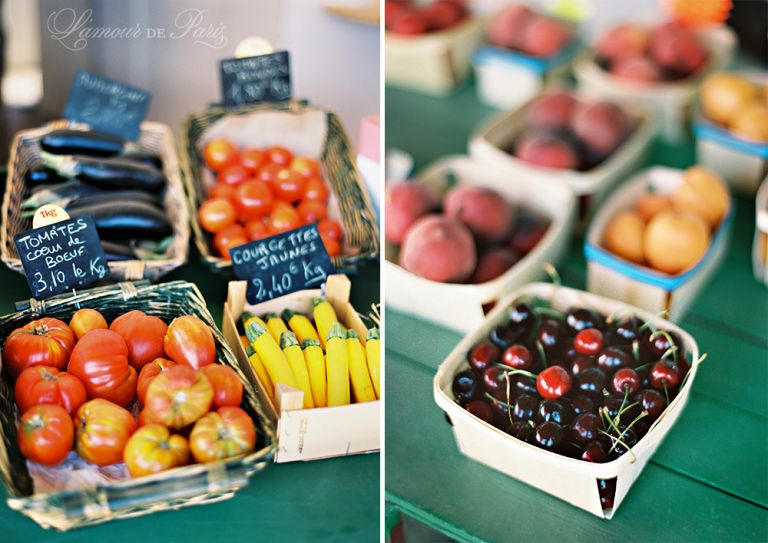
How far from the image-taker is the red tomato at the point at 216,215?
1547 mm

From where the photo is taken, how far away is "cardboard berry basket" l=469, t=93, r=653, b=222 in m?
1.73

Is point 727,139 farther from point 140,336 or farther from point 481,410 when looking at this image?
point 140,336

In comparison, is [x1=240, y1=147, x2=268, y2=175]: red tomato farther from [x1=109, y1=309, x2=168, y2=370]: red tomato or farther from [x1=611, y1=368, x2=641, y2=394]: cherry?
[x1=611, y1=368, x2=641, y2=394]: cherry

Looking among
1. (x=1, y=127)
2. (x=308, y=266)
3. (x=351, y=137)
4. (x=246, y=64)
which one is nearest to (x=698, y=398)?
(x=308, y=266)

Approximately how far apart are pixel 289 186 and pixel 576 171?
62 centimetres

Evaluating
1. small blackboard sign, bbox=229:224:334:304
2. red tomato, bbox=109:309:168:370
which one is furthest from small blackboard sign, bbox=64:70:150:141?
red tomato, bbox=109:309:168:370

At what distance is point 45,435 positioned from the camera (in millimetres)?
1007

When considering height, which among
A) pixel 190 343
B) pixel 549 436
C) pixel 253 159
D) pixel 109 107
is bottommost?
pixel 549 436

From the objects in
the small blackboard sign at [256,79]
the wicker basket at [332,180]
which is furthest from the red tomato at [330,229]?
the small blackboard sign at [256,79]

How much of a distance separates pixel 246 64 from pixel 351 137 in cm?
30

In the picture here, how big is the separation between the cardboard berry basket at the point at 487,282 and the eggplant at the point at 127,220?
0.42 m

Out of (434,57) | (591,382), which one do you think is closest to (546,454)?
(591,382)

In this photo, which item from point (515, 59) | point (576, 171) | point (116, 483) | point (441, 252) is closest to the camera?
point (116, 483)

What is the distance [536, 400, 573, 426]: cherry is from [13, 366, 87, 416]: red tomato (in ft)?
2.01
